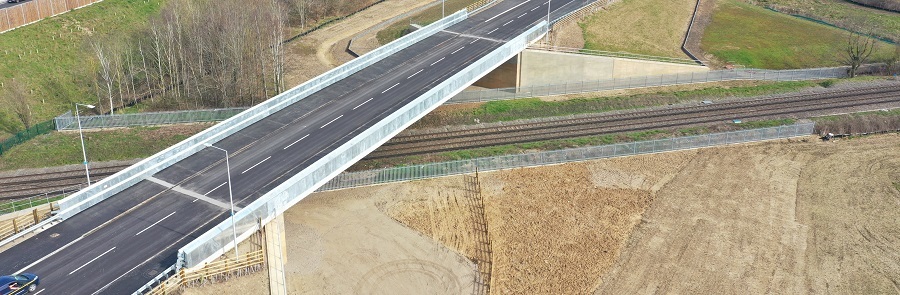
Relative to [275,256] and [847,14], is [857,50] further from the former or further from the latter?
[275,256]

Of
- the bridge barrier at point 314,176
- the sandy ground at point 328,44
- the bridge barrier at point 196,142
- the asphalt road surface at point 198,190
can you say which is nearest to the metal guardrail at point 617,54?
the asphalt road surface at point 198,190

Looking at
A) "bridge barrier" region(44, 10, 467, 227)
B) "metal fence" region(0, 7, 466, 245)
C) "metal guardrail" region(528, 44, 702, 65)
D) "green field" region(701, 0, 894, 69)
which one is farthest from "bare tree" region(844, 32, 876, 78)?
"metal fence" region(0, 7, 466, 245)

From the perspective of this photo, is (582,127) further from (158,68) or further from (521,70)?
(158,68)

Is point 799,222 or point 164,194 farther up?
point 164,194

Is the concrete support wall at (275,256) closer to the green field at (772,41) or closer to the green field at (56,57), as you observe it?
the green field at (56,57)

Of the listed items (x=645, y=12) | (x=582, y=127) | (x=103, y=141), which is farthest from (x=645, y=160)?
(x=103, y=141)

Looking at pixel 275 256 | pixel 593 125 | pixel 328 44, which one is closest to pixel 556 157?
pixel 593 125

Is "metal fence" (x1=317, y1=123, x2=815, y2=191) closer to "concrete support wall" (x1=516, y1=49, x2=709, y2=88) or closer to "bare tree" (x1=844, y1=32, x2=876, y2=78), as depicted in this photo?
"concrete support wall" (x1=516, y1=49, x2=709, y2=88)
